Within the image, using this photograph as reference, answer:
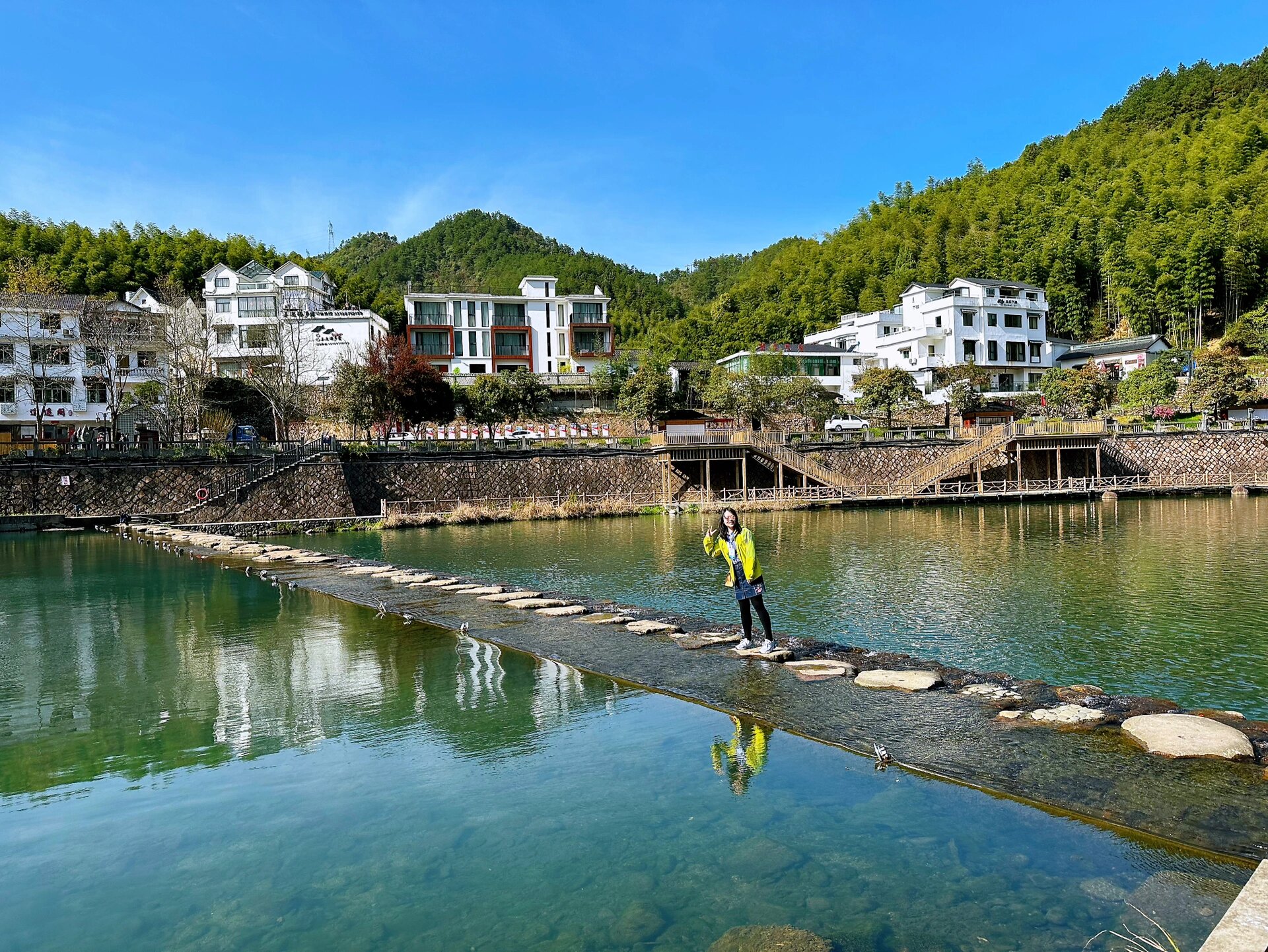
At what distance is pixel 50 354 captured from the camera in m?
45.2

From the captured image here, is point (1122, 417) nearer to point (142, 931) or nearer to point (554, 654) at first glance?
point (554, 654)

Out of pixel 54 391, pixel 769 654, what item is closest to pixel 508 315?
pixel 54 391

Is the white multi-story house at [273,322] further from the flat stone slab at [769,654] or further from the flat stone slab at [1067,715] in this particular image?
the flat stone slab at [1067,715]

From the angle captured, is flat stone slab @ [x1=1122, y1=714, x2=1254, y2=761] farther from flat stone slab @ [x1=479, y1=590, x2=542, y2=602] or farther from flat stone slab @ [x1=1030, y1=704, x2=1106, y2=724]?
flat stone slab @ [x1=479, y1=590, x2=542, y2=602]

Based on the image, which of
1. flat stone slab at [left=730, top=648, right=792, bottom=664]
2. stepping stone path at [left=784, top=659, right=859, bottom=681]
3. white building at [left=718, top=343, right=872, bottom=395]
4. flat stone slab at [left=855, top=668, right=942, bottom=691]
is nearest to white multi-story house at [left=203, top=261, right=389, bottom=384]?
white building at [left=718, top=343, right=872, bottom=395]

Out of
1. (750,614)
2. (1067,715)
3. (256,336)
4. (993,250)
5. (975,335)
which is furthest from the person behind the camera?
(993,250)

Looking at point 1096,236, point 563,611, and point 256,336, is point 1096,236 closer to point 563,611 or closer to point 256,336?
point 256,336

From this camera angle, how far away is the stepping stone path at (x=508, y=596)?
14.9 metres

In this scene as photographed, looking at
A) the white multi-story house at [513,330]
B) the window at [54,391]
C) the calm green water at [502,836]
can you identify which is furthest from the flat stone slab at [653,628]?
the white multi-story house at [513,330]

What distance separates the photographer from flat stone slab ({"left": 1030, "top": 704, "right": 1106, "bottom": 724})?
7.33 metres

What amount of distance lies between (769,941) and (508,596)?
11007 millimetres

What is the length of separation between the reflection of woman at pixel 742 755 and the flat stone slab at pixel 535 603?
6541 mm

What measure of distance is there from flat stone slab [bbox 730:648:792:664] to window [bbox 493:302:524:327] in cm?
5757

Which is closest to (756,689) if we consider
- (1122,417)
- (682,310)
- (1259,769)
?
(1259,769)
